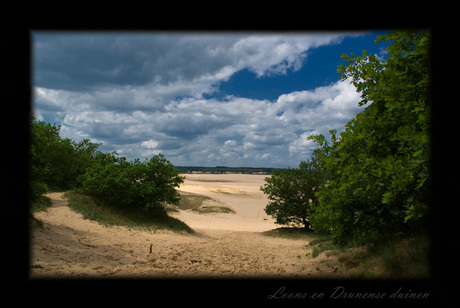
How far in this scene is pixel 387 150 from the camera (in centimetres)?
628

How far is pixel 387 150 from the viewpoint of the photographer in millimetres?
6277

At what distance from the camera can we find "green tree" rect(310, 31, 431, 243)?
15.6ft

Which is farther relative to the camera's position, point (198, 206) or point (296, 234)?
point (198, 206)

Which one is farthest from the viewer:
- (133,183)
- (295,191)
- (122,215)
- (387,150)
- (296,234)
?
(295,191)

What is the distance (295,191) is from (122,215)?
39.0ft

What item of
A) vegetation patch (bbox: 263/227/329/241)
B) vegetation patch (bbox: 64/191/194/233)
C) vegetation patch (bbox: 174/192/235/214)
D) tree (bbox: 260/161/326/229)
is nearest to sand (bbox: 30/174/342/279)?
vegetation patch (bbox: 64/191/194/233)

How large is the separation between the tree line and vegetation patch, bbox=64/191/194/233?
1118 centimetres

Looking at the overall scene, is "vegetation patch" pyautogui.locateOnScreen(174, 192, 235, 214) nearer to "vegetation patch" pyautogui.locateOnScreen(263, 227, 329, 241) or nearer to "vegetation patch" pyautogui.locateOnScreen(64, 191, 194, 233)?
"vegetation patch" pyautogui.locateOnScreen(263, 227, 329, 241)

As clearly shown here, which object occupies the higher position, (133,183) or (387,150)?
(387,150)

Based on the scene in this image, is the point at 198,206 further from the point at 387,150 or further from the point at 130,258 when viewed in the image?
the point at 387,150
